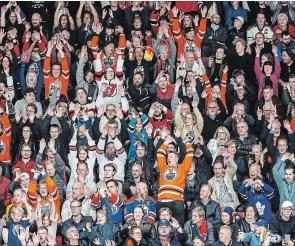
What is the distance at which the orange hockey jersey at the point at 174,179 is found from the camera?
83.1 ft

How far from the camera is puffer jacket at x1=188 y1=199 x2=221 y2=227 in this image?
985 inches

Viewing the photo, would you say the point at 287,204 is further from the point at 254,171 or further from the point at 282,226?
the point at 254,171

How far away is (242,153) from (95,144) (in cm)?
225

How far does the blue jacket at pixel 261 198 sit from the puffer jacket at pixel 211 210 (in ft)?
2.03

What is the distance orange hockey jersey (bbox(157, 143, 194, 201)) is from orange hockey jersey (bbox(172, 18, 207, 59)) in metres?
3.42

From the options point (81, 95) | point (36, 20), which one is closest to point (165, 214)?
point (81, 95)

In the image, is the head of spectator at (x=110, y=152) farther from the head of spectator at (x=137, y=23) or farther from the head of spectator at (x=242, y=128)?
the head of spectator at (x=137, y=23)

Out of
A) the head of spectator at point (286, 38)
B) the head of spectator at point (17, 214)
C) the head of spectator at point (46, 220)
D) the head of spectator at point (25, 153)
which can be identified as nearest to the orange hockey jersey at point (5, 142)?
the head of spectator at point (25, 153)

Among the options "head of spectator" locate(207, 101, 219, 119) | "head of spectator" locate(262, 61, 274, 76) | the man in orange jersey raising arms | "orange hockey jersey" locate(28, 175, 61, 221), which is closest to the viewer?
the man in orange jersey raising arms

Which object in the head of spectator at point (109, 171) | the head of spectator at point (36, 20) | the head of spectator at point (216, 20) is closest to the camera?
the head of spectator at point (109, 171)

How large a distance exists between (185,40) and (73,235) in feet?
17.9

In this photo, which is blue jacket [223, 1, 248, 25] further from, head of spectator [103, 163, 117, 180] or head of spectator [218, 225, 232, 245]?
head of spectator [218, 225, 232, 245]

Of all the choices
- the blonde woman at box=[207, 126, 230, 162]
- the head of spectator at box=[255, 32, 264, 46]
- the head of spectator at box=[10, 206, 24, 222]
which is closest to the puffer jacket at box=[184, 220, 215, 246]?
the blonde woman at box=[207, 126, 230, 162]

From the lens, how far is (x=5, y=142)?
2667 centimetres
